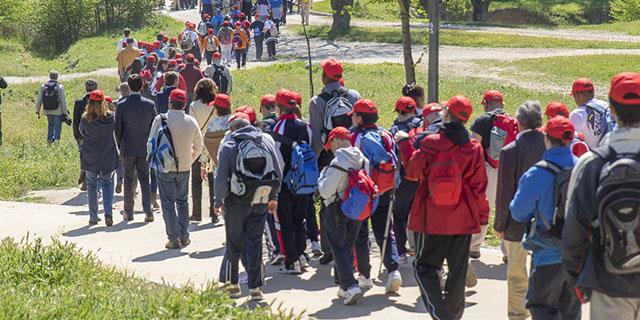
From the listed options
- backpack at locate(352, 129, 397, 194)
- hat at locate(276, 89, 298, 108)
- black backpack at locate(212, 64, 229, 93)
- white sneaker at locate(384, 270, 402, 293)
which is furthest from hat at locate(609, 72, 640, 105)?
black backpack at locate(212, 64, 229, 93)

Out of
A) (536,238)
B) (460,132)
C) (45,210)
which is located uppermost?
(460,132)

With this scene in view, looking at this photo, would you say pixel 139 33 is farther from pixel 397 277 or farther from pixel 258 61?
pixel 397 277

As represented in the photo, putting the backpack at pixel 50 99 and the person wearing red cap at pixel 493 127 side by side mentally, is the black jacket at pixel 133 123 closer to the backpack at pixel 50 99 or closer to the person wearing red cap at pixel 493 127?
the person wearing red cap at pixel 493 127

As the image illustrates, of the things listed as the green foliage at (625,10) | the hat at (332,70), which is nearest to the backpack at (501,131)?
the hat at (332,70)

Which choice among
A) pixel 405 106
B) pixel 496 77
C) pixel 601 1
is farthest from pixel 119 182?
pixel 601 1

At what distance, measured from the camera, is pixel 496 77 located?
29406 mm

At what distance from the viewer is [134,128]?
523 inches

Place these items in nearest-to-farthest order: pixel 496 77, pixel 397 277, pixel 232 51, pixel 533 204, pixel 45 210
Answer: pixel 533 204, pixel 397 277, pixel 45 210, pixel 496 77, pixel 232 51

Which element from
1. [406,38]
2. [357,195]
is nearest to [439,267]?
[357,195]

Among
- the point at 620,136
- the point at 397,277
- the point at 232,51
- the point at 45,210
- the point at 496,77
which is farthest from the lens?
the point at 232,51

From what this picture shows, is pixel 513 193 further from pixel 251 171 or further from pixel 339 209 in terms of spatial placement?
pixel 251 171

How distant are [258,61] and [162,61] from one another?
15.9 metres

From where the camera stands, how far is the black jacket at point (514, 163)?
852 centimetres

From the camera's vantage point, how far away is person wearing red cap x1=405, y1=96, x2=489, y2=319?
8.27 m
